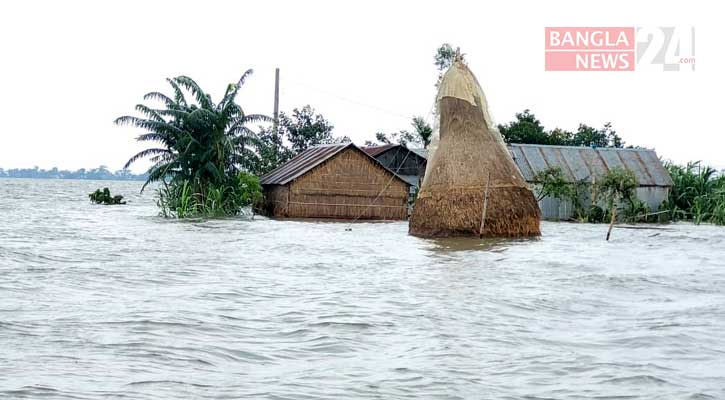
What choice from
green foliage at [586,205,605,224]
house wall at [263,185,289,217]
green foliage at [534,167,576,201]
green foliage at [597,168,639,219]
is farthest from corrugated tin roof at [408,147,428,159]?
green foliage at [597,168,639,219]

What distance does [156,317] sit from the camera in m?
7.42

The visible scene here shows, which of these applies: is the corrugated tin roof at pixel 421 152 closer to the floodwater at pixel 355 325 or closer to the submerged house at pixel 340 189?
the submerged house at pixel 340 189

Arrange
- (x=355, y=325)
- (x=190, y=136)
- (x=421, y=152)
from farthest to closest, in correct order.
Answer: (x=421, y=152) → (x=190, y=136) → (x=355, y=325)

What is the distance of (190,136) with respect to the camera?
26547 millimetres

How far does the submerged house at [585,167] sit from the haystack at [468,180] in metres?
10.2

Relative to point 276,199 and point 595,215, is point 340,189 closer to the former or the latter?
point 276,199

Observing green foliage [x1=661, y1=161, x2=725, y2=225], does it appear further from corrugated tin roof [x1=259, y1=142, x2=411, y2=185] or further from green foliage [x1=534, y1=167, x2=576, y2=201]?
corrugated tin roof [x1=259, y1=142, x2=411, y2=185]

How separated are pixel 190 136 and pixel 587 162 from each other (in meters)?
13.8

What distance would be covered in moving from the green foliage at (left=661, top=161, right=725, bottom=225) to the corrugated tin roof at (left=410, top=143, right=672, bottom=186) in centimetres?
87

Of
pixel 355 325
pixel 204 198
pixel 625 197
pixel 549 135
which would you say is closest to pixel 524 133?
pixel 549 135

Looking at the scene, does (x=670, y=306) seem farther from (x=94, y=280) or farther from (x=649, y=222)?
(x=649, y=222)

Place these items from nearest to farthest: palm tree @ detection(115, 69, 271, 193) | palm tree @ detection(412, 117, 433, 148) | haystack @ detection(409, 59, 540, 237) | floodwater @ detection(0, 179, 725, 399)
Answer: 1. floodwater @ detection(0, 179, 725, 399)
2. haystack @ detection(409, 59, 540, 237)
3. palm tree @ detection(115, 69, 271, 193)
4. palm tree @ detection(412, 117, 433, 148)

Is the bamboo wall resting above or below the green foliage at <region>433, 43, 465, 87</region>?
below

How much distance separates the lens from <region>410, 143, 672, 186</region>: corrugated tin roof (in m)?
29.8
